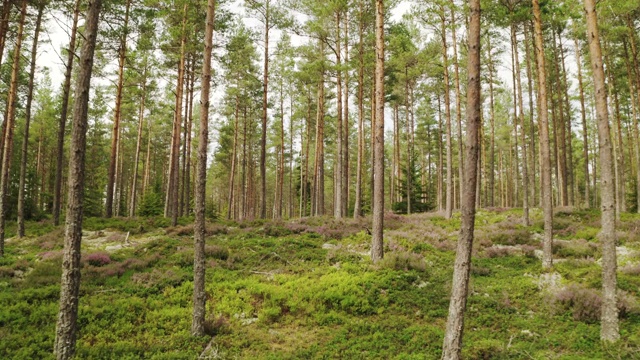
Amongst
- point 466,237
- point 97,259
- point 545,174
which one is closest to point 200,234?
point 466,237

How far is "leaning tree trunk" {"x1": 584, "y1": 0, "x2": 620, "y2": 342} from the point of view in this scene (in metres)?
7.19

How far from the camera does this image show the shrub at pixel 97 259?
36.6ft

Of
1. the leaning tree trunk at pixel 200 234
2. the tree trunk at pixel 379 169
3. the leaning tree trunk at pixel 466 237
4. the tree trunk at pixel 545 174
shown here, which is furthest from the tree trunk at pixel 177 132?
the tree trunk at pixel 545 174

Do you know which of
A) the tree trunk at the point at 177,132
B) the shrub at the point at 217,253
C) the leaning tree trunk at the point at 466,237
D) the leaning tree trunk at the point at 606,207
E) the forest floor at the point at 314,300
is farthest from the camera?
the tree trunk at the point at 177,132

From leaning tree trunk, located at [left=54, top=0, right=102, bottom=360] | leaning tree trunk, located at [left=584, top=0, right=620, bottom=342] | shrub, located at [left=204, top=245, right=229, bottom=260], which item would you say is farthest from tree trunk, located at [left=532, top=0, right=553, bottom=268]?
leaning tree trunk, located at [left=54, top=0, right=102, bottom=360]

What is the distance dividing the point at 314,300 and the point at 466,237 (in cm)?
461

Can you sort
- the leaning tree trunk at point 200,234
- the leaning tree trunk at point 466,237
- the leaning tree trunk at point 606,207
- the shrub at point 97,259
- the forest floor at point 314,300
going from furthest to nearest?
1. the shrub at point 97,259
2. the leaning tree trunk at point 200,234
3. the leaning tree trunk at point 606,207
4. the forest floor at point 314,300
5. the leaning tree trunk at point 466,237

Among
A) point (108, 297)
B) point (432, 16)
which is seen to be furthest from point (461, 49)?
point (108, 297)

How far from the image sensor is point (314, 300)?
8.93m

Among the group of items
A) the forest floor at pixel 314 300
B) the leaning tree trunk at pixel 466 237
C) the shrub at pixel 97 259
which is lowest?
the forest floor at pixel 314 300

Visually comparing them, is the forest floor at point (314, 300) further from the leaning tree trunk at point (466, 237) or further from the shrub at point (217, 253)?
the leaning tree trunk at point (466, 237)

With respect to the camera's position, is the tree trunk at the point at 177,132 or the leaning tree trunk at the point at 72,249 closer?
the leaning tree trunk at the point at 72,249

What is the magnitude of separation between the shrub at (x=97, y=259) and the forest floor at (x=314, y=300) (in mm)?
30

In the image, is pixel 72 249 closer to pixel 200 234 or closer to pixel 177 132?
pixel 200 234
